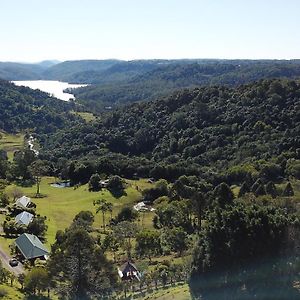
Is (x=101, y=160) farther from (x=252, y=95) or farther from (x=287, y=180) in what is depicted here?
(x=252, y=95)

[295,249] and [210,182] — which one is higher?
[295,249]

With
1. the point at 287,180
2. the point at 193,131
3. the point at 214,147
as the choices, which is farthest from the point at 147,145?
the point at 287,180

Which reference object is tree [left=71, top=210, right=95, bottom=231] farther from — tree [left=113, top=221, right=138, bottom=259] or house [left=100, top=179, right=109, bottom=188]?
house [left=100, top=179, right=109, bottom=188]

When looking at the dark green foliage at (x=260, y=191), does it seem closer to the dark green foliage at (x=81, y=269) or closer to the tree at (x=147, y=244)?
the tree at (x=147, y=244)

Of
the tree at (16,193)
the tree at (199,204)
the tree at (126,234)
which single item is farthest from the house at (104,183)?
the tree at (126,234)

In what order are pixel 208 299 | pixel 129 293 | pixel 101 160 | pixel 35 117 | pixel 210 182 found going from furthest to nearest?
pixel 35 117
pixel 101 160
pixel 210 182
pixel 129 293
pixel 208 299

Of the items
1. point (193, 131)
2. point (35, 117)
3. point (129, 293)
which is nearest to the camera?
point (129, 293)

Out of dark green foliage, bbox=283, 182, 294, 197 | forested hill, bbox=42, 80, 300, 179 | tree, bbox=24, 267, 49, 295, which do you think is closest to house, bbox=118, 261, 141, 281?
tree, bbox=24, 267, 49, 295

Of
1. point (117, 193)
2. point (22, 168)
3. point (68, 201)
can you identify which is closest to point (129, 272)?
point (117, 193)
